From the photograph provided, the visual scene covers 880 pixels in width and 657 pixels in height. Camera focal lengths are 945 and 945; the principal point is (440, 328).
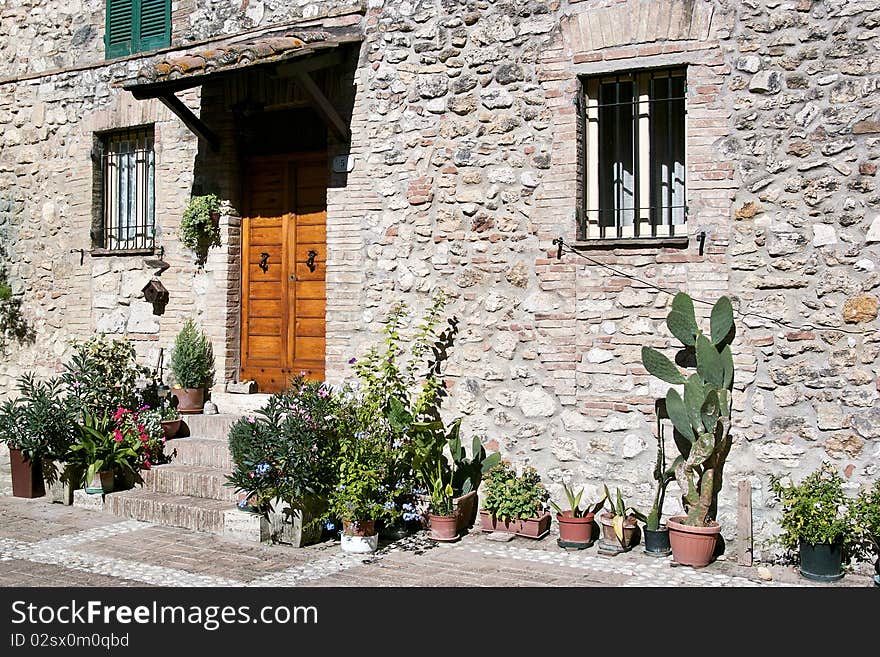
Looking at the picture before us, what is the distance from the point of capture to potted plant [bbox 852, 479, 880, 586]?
627 centimetres

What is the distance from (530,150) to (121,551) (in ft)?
14.7

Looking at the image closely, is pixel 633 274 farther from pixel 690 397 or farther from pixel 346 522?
pixel 346 522

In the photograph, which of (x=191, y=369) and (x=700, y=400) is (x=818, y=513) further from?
(x=191, y=369)

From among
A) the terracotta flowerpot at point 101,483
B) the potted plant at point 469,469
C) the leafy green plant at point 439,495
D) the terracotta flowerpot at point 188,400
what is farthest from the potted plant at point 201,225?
the leafy green plant at point 439,495

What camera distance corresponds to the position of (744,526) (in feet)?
22.6

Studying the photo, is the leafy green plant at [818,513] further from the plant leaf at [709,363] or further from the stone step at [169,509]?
the stone step at [169,509]

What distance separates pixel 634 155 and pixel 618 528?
2979 mm

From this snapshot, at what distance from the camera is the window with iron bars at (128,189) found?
10148 millimetres

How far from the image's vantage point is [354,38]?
8414 millimetres

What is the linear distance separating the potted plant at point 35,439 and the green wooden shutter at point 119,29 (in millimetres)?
3780

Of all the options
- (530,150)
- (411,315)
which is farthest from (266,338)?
(530,150)

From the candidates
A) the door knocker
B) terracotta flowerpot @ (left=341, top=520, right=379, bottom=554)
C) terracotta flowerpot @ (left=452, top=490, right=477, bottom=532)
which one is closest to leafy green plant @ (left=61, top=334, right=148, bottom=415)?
the door knocker

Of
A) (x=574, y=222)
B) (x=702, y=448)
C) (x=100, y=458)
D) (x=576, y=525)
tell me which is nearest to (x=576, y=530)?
(x=576, y=525)

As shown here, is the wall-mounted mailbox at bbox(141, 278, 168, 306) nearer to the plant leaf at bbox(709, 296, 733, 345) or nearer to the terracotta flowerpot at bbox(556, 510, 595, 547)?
the terracotta flowerpot at bbox(556, 510, 595, 547)
